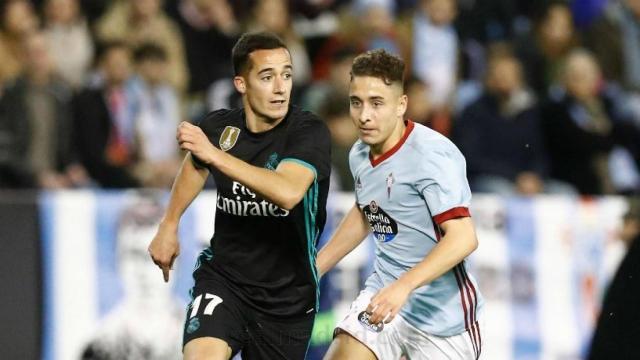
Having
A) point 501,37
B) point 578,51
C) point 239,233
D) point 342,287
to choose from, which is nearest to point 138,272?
point 342,287

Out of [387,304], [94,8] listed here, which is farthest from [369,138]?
[94,8]

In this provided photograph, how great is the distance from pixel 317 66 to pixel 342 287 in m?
2.42

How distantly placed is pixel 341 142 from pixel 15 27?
2.97 metres

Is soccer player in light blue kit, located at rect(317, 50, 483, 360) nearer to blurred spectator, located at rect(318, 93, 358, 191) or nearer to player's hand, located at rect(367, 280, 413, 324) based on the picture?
player's hand, located at rect(367, 280, 413, 324)

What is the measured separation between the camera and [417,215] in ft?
19.7

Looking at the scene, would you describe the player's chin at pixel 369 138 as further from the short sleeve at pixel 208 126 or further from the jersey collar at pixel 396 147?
the short sleeve at pixel 208 126

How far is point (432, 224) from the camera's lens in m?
6.00

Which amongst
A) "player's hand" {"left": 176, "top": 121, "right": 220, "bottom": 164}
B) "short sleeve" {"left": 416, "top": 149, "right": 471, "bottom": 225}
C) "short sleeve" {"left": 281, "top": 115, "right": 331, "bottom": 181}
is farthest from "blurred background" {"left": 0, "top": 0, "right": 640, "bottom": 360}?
"player's hand" {"left": 176, "top": 121, "right": 220, "bottom": 164}

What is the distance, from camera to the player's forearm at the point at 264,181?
537 cm

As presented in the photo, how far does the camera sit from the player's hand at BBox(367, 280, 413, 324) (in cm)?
524

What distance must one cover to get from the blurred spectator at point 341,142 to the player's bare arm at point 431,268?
14.4ft

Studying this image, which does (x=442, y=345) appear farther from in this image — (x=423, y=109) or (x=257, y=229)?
(x=423, y=109)

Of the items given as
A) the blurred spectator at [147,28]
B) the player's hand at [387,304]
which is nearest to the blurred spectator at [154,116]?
the blurred spectator at [147,28]

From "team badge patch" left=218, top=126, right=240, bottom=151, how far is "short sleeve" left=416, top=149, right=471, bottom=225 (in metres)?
0.95
